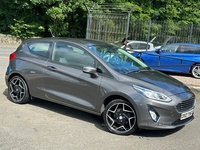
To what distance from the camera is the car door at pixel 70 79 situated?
5133 mm

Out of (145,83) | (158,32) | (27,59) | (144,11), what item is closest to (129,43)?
(158,32)

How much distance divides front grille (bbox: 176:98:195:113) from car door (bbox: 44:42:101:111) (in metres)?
1.42

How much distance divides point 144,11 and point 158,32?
6.85 meters

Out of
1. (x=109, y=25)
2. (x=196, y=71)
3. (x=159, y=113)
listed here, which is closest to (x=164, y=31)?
(x=109, y=25)

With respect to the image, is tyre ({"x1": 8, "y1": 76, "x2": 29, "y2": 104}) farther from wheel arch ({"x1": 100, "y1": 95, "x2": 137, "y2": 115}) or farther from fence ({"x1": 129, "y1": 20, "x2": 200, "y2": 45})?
fence ({"x1": 129, "y1": 20, "x2": 200, "y2": 45})

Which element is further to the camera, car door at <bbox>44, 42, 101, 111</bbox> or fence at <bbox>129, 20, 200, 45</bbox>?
fence at <bbox>129, 20, 200, 45</bbox>

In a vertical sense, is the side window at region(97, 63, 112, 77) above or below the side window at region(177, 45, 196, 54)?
above

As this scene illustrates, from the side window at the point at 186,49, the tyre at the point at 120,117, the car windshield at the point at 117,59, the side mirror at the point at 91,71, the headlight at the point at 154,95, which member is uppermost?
the car windshield at the point at 117,59

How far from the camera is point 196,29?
1900cm

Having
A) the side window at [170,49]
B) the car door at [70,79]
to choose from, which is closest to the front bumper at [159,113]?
the car door at [70,79]

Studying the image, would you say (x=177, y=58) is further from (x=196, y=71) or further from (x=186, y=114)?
(x=186, y=114)

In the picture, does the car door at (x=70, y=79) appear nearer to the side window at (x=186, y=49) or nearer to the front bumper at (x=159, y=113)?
the front bumper at (x=159, y=113)

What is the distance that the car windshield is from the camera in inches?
206

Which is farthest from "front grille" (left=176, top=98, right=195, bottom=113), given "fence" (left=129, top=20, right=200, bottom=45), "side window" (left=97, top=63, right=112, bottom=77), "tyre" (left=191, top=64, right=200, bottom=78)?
"fence" (left=129, top=20, right=200, bottom=45)
